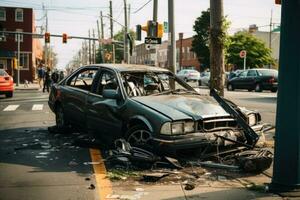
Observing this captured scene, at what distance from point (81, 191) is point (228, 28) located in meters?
6.79

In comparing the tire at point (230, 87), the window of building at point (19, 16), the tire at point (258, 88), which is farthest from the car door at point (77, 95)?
the window of building at point (19, 16)

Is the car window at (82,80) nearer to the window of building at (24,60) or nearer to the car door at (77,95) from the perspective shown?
the car door at (77,95)

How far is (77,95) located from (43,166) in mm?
2404

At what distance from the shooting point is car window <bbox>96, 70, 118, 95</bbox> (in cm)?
832

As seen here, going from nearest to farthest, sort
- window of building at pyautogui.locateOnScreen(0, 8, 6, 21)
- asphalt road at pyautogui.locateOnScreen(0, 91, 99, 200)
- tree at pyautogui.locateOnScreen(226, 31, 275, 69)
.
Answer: asphalt road at pyautogui.locateOnScreen(0, 91, 99, 200), tree at pyautogui.locateOnScreen(226, 31, 275, 69), window of building at pyautogui.locateOnScreen(0, 8, 6, 21)

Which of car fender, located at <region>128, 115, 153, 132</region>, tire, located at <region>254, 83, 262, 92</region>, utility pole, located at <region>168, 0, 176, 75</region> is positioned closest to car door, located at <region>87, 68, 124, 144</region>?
car fender, located at <region>128, 115, 153, 132</region>

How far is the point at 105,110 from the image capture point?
26.0ft

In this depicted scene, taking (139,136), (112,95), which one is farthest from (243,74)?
(139,136)

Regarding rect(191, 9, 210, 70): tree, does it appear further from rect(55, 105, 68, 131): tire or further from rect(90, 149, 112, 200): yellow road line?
rect(90, 149, 112, 200): yellow road line

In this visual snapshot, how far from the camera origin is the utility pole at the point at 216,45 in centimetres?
1076

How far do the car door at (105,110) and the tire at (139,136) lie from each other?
16.1 inches

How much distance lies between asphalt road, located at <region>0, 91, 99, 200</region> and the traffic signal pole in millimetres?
2184

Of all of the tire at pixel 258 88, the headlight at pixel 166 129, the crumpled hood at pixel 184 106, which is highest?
the crumpled hood at pixel 184 106

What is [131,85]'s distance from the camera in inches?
316
